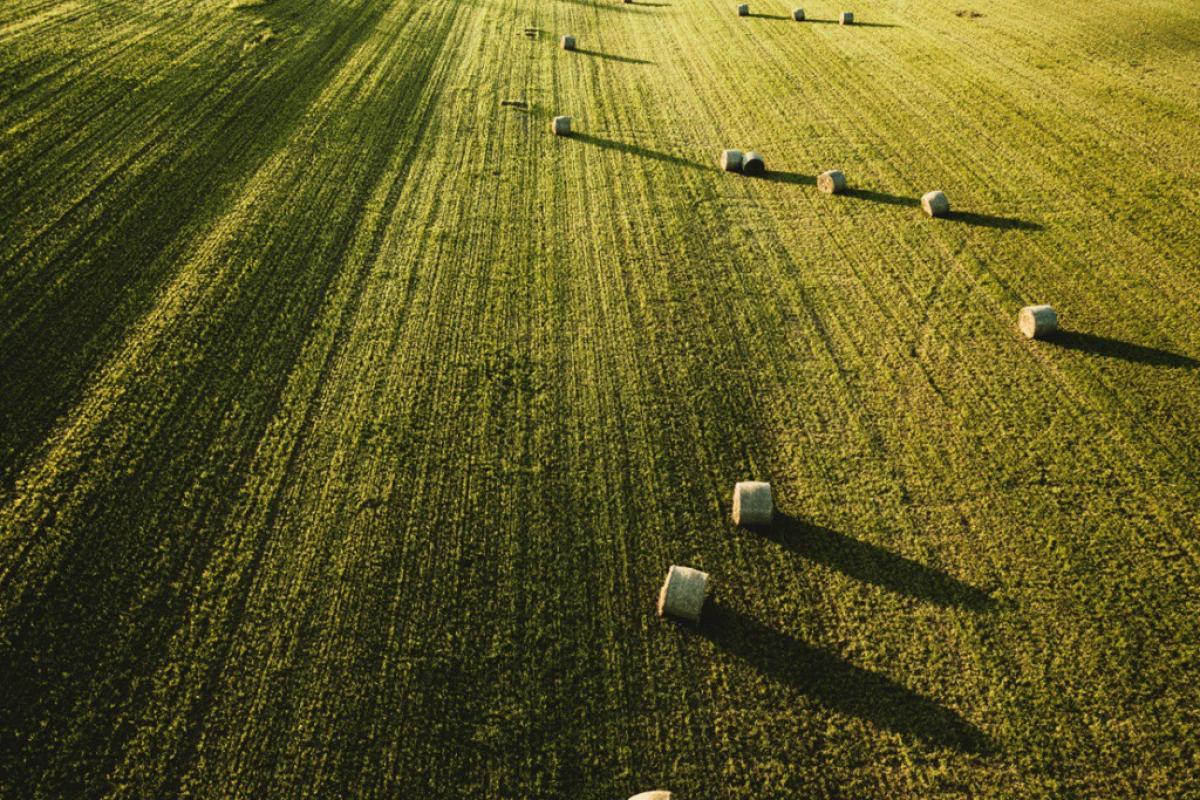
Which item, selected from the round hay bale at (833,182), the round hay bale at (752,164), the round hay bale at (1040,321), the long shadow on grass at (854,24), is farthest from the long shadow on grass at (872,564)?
the long shadow on grass at (854,24)

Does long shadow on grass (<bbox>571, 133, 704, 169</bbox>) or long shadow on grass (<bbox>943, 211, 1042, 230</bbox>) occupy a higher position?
long shadow on grass (<bbox>571, 133, 704, 169</bbox>)

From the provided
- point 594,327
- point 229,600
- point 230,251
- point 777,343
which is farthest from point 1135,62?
point 229,600

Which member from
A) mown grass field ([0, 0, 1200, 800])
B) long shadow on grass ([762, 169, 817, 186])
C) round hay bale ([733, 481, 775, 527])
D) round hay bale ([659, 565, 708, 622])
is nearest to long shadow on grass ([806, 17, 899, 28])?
mown grass field ([0, 0, 1200, 800])

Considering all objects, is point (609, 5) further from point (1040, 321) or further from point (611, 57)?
point (1040, 321)

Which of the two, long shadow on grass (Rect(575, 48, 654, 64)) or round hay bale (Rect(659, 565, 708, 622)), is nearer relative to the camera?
round hay bale (Rect(659, 565, 708, 622))

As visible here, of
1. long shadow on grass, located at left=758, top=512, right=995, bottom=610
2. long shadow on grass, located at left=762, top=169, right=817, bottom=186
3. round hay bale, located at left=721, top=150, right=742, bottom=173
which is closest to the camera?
long shadow on grass, located at left=758, top=512, right=995, bottom=610

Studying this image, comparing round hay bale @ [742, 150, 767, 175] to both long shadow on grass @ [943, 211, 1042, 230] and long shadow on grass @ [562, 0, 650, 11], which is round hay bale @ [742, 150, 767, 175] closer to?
long shadow on grass @ [943, 211, 1042, 230]

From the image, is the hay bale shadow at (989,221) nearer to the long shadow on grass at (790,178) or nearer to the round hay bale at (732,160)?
the long shadow on grass at (790,178)

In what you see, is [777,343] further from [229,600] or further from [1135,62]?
[1135,62]
